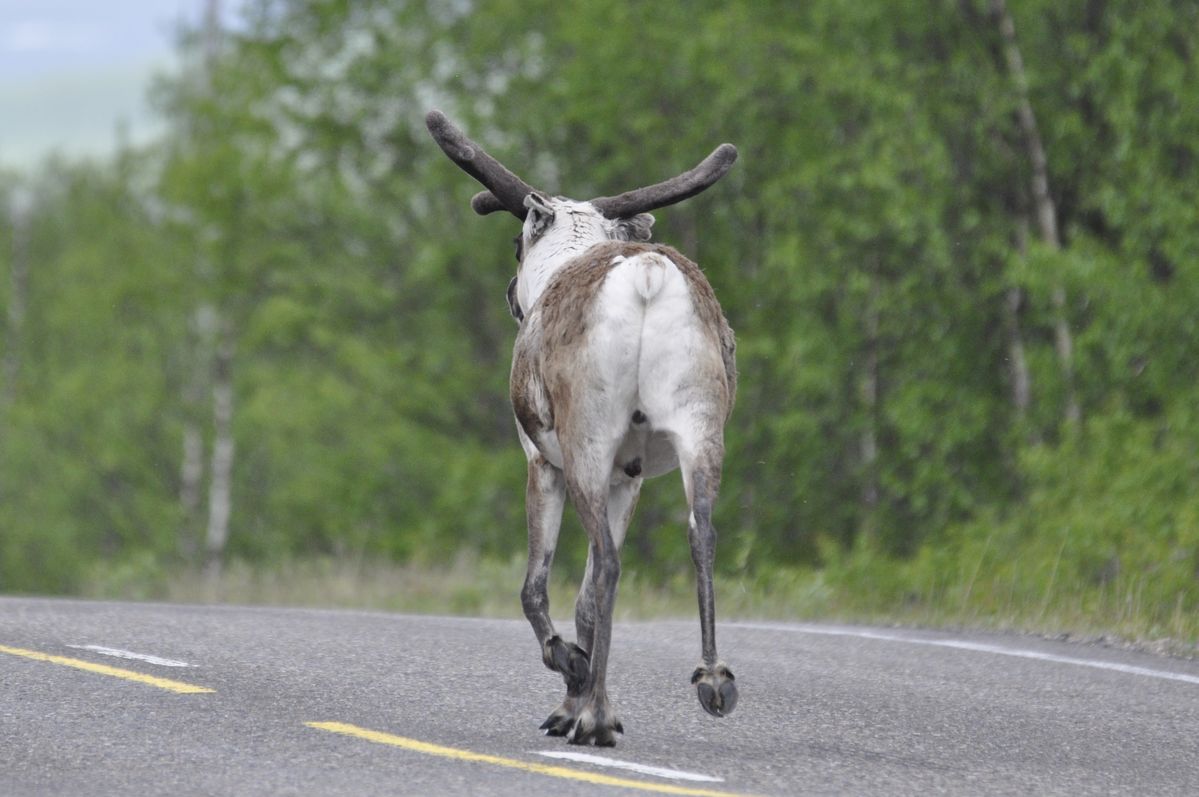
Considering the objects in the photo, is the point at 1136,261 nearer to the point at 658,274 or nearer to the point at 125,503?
the point at 658,274

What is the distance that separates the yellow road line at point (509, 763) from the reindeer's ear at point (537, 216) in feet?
6.43

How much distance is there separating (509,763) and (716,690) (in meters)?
0.69

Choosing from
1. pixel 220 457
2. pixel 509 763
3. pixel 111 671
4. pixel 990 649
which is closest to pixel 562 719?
pixel 509 763

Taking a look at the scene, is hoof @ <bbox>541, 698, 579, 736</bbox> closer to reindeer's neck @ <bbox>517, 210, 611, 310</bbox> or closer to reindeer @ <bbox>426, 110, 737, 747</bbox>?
reindeer @ <bbox>426, 110, 737, 747</bbox>

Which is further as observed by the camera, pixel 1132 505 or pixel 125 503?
pixel 125 503

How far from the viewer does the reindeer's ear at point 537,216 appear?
6617 millimetres

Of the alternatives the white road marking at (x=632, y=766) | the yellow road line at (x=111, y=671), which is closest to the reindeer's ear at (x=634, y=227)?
the white road marking at (x=632, y=766)

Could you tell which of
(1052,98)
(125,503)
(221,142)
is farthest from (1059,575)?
(125,503)

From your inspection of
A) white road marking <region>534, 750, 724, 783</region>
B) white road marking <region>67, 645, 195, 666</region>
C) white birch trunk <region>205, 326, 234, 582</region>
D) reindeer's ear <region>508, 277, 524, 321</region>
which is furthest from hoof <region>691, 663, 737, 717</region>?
white birch trunk <region>205, 326, 234, 582</region>

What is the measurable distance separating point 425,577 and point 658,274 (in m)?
10.4

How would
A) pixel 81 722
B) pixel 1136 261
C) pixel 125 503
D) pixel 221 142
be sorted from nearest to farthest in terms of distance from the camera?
pixel 81 722 < pixel 1136 261 < pixel 221 142 < pixel 125 503

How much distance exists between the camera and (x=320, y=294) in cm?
2381

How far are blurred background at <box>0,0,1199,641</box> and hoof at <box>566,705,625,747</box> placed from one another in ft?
17.3

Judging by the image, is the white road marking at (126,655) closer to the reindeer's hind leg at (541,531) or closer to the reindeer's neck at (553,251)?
the reindeer's hind leg at (541,531)
